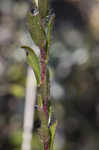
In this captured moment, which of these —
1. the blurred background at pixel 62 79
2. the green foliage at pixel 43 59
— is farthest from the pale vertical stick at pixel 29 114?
the green foliage at pixel 43 59

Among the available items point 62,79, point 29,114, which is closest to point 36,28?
point 29,114

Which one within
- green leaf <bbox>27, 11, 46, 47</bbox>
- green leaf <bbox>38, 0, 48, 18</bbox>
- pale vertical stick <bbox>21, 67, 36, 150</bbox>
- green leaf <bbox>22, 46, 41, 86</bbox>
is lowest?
green leaf <bbox>22, 46, 41, 86</bbox>

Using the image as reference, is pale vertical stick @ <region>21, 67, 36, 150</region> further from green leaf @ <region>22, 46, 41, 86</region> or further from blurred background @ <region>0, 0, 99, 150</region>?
green leaf @ <region>22, 46, 41, 86</region>

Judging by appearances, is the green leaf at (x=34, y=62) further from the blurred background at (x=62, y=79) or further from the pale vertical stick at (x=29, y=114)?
the blurred background at (x=62, y=79)

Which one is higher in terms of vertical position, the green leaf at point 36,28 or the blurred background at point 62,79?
the blurred background at point 62,79

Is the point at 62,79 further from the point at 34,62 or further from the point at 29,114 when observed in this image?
the point at 34,62

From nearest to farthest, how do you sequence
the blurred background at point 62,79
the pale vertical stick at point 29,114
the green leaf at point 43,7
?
the green leaf at point 43,7 < the pale vertical stick at point 29,114 < the blurred background at point 62,79

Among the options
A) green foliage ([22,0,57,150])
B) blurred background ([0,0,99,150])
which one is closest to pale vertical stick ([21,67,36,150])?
blurred background ([0,0,99,150])

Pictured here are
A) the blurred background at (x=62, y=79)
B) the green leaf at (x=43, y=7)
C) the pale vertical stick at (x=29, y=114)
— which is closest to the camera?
the green leaf at (x=43, y=7)

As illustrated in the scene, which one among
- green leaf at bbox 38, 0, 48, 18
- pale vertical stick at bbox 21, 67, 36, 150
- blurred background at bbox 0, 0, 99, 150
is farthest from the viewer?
blurred background at bbox 0, 0, 99, 150
